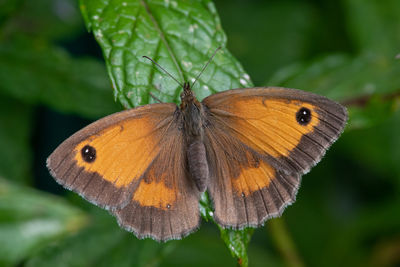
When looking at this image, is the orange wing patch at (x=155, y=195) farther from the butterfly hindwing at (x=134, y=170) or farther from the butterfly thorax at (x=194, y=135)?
the butterfly thorax at (x=194, y=135)

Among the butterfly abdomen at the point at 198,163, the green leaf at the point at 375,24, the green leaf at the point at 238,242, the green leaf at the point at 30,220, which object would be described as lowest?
the green leaf at the point at 30,220

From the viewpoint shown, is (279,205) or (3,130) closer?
(279,205)

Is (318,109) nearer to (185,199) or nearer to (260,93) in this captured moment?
(260,93)

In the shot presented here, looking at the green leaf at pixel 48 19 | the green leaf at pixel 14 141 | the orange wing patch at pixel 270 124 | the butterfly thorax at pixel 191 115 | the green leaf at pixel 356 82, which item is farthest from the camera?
the green leaf at pixel 48 19

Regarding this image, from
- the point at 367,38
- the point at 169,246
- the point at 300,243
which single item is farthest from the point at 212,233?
the point at 367,38

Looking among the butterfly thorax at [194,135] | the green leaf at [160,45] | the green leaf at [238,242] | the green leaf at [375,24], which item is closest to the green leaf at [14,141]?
the green leaf at [160,45]

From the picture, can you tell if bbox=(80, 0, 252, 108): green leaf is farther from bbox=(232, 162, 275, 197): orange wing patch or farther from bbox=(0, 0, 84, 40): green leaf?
bbox=(0, 0, 84, 40): green leaf

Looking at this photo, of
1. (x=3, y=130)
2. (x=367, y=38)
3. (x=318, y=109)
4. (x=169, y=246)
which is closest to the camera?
(x=318, y=109)
